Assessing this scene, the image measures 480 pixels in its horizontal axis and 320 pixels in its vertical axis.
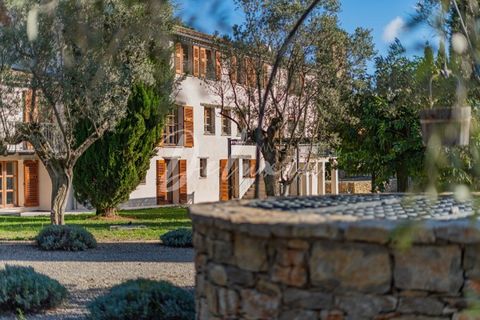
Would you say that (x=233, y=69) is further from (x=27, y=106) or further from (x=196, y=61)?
(x=196, y=61)

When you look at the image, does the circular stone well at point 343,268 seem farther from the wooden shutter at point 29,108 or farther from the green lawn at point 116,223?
the wooden shutter at point 29,108

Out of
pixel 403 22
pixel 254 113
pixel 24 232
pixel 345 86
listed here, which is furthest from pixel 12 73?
pixel 403 22

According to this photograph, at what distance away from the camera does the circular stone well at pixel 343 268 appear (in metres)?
3.32

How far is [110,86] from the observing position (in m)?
14.6

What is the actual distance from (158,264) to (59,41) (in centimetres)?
553

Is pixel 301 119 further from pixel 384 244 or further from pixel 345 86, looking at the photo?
pixel 384 244

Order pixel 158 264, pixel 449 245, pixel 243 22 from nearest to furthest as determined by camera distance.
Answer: pixel 449 245 → pixel 158 264 → pixel 243 22

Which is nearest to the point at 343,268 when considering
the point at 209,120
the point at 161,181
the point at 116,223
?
the point at 116,223

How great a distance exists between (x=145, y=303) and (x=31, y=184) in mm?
20666

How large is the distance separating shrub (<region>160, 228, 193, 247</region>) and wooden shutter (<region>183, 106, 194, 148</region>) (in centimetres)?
1462

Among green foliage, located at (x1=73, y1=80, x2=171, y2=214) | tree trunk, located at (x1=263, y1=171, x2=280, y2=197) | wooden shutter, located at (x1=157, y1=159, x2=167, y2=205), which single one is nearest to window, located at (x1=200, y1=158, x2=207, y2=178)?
wooden shutter, located at (x1=157, y1=159, x2=167, y2=205)

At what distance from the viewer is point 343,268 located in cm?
339

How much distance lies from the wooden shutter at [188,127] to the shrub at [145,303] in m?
21.5

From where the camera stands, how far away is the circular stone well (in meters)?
3.32
